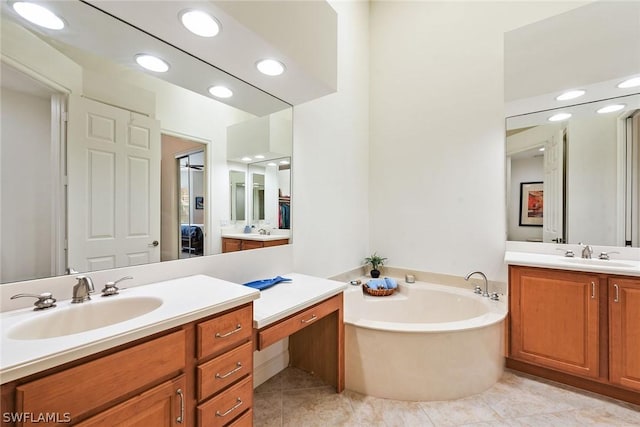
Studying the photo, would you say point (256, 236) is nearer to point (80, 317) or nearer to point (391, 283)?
point (80, 317)

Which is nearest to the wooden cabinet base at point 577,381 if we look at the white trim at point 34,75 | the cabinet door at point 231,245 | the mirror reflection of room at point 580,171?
the mirror reflection of room at point 580,171

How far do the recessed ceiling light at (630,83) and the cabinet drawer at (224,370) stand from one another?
123 inches

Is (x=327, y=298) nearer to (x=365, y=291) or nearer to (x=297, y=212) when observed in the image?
(x=297, y=212)

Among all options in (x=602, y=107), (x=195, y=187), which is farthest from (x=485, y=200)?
(x=195, y=187)

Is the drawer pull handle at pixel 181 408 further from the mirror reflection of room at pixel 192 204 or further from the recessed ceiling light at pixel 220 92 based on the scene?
the recessed ceiling light at pixel 220 92

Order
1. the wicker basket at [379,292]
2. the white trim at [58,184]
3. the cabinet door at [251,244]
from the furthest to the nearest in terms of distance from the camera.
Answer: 1. the wicker basket at [379,292]
2. the cabinet door at [251,244]
3. the white trim at [58,184]

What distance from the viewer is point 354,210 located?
2.93 m

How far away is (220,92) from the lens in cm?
172

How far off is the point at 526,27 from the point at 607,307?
2.23m

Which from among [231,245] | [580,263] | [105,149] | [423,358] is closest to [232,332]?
[231,245]

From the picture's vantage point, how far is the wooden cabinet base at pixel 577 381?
174 cm

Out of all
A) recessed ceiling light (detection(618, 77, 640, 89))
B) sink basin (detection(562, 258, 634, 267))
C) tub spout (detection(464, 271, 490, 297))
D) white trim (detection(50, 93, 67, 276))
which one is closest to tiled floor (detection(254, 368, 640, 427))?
tub spout (detection(464, 271, 490, 297))

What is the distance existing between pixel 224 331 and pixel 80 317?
55cm

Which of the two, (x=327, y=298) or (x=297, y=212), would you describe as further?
(x=297, y=212)
